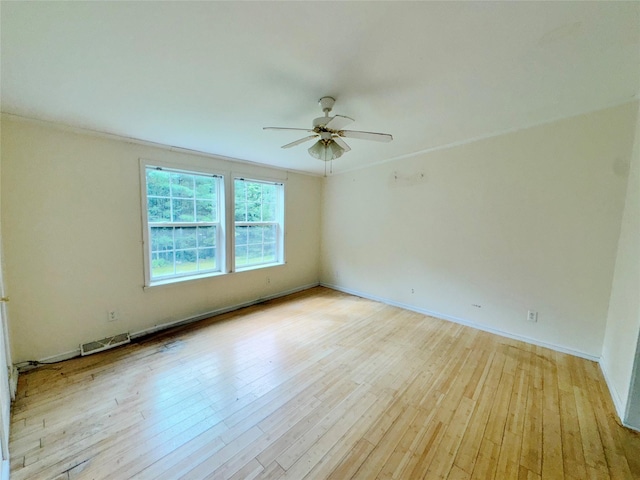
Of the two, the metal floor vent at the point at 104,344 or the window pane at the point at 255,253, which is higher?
the window pane at the point at 255,253

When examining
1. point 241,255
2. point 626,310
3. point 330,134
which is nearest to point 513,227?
point 626,310

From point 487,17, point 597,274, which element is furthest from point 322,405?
point 597,274

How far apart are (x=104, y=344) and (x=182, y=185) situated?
2.01 meters

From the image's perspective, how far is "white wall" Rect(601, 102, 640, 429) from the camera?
175 centimetres

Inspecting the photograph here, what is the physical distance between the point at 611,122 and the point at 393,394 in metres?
3.25

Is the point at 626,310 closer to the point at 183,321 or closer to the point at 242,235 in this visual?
the point at 242,235

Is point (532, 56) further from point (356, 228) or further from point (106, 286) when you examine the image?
point (106, 286)

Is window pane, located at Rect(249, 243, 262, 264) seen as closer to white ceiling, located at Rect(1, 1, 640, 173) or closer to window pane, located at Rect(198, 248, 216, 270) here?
window pane, located at Rect(198, 248, 216, 270)

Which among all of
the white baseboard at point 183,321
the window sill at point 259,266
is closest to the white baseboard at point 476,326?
the white baseboard at point 183,321

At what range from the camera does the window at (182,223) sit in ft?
9.80

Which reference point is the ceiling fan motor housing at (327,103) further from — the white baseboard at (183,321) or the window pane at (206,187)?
the white baseboard at (183,321)

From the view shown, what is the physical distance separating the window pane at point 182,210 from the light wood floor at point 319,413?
1.50 m

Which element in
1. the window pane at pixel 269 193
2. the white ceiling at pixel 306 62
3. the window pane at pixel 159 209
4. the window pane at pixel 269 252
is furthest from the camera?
the window pane at pixel 269 252

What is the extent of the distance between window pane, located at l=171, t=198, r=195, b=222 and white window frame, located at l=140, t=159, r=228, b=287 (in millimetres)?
58
